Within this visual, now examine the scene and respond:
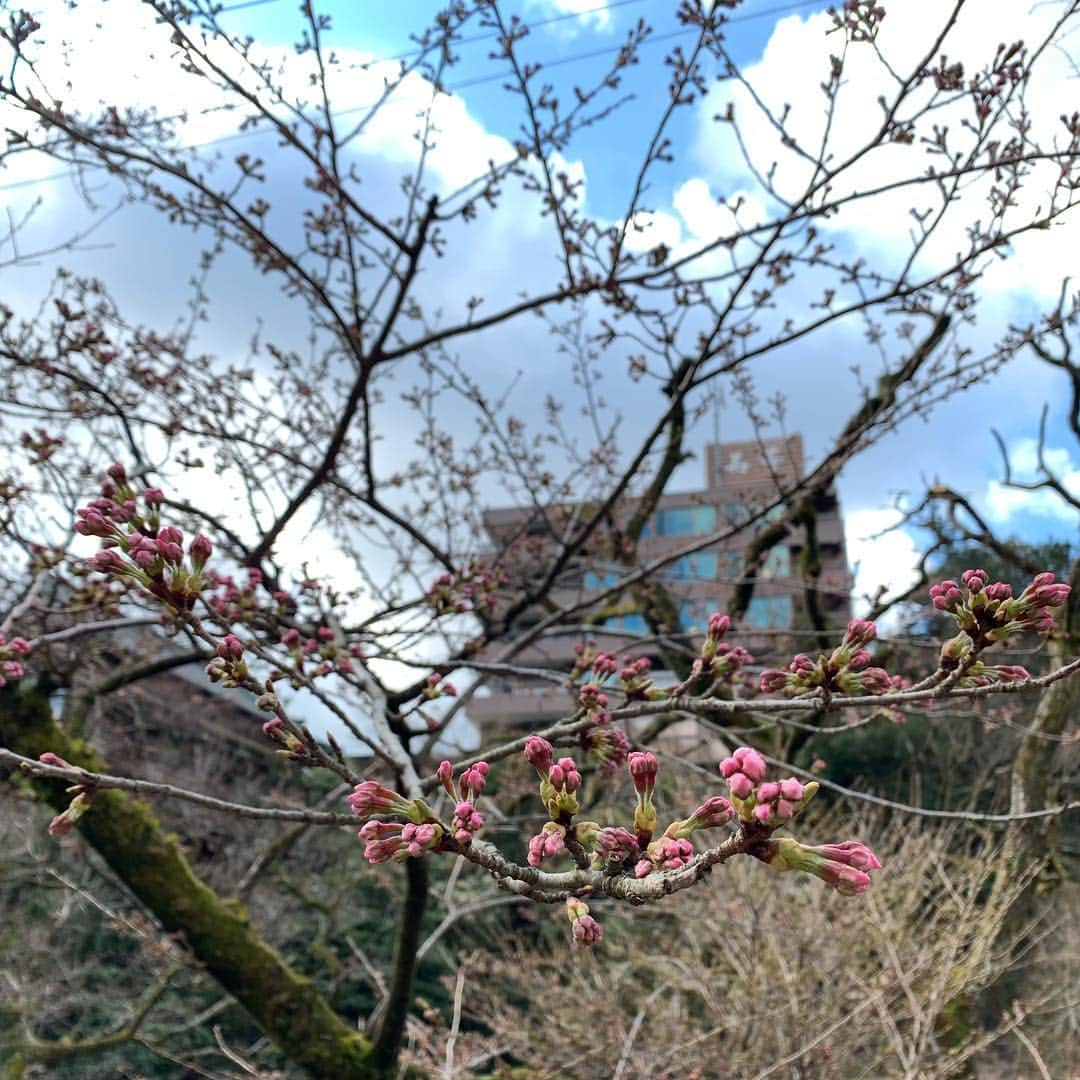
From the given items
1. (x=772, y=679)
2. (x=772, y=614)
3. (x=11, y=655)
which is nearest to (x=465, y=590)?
(x=11, y=655)

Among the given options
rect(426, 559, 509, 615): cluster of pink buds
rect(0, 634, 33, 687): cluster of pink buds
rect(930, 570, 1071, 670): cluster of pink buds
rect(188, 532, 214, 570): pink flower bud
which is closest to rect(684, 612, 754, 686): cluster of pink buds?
rect(930, 570, 1071, 670): cluster of pink buds

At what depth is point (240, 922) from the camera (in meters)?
3.72

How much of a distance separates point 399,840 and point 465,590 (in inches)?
73.2

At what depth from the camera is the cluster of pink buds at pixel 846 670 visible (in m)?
1.17

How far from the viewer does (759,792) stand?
0.68 m

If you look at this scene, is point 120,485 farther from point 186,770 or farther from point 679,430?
point 186,770

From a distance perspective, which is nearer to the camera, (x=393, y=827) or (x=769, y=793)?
(x=769, y=793)

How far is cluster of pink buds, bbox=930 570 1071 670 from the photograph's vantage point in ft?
3.29

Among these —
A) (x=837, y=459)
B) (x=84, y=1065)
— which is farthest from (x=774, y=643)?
(x=84, y=1065)

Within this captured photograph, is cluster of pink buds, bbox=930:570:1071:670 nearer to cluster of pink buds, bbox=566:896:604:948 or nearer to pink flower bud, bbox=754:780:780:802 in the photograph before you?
pink flower bud, bbox=754:780:780:802

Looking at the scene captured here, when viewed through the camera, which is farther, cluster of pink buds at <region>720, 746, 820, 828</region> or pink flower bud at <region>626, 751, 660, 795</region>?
pink flower bud at <region>626, 751, 660, 795</region>

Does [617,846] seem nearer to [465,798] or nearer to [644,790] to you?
[644,790]

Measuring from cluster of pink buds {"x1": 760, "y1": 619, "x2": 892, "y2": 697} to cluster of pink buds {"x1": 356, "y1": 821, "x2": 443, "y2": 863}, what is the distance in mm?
625

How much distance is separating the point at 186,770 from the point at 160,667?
908 centimetres
